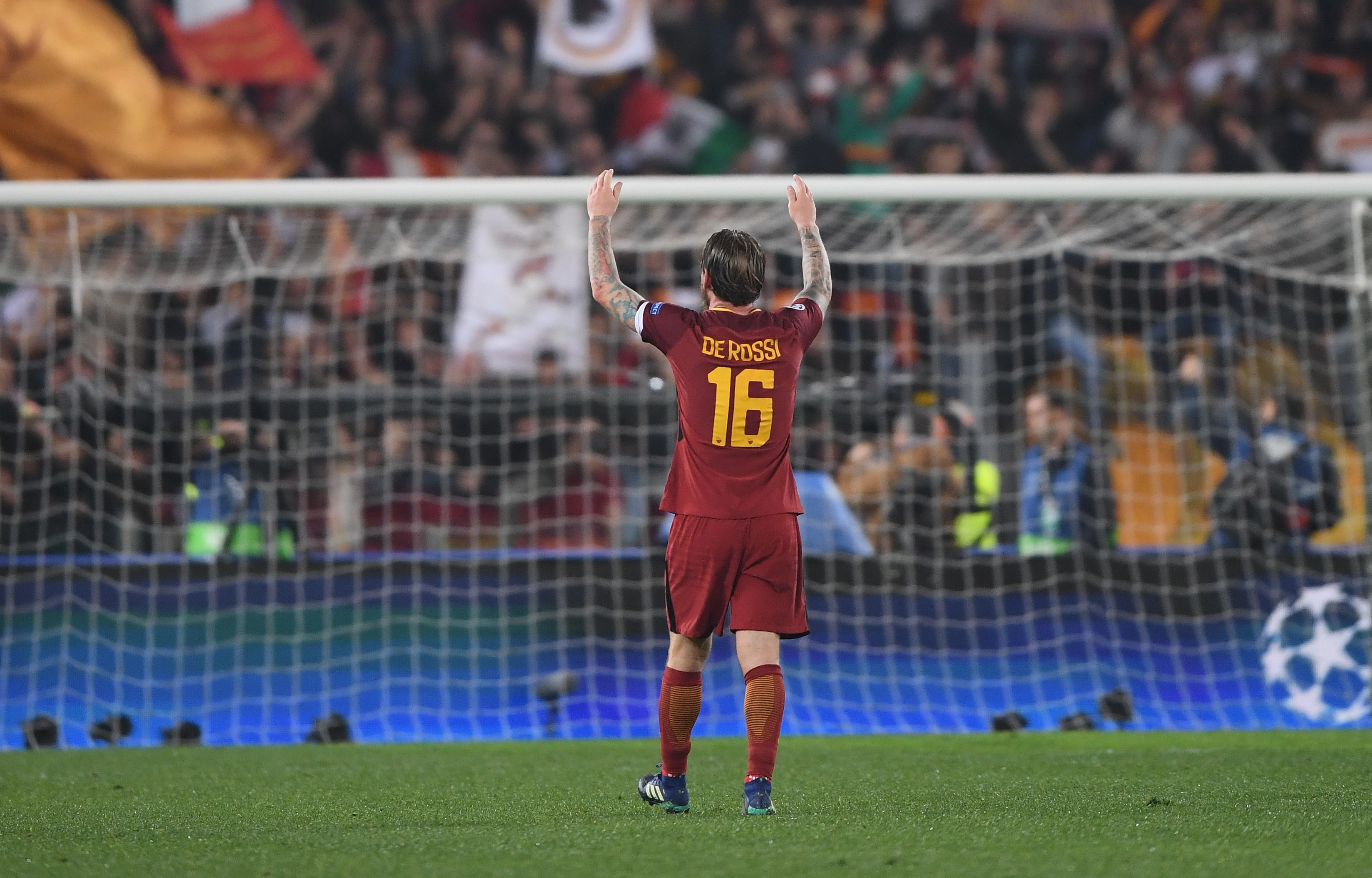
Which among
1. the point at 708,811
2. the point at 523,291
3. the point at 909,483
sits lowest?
the point at 708,811

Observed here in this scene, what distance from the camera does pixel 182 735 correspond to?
685cm

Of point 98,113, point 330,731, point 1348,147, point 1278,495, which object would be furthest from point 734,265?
point 1348,147

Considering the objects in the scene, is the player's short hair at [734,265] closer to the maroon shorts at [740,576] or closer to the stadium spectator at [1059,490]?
the maroon shorts at [740,576]

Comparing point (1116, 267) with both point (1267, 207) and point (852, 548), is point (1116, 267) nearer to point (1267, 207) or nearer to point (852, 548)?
point (1267, 207)

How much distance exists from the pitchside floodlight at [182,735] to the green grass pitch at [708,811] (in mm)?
630

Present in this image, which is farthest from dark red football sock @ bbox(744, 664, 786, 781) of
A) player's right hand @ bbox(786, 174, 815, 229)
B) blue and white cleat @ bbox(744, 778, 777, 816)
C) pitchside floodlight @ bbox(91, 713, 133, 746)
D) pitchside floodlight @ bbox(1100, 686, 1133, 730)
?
pitchside floodlight @ bbox(91, 713, 133, 746)

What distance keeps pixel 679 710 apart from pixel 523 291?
17.7ft

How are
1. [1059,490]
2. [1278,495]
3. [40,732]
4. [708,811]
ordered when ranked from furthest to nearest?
[1059,490] < [1278,495] < [40,732] < [708,811]

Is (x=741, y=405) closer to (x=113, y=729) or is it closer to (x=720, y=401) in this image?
(x=720, y=401)

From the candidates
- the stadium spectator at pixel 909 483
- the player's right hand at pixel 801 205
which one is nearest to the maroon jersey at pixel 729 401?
the player's right hand at pixel 801 205

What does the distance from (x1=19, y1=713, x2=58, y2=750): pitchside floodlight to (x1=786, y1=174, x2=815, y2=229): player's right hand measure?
14.7ft

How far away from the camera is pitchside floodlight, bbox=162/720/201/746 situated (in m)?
6.84

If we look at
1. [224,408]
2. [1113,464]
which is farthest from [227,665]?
[1113,464]

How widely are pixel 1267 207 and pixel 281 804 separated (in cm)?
637
